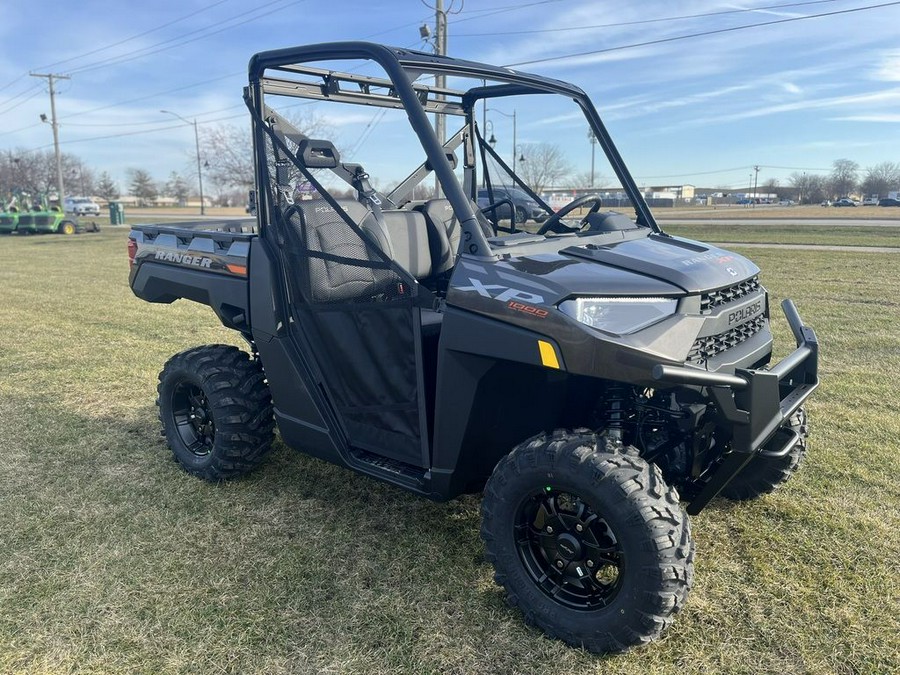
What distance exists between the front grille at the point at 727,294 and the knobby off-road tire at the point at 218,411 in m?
2.31

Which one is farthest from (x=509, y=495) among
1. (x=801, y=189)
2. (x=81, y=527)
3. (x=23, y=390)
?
(x=801, y=189)

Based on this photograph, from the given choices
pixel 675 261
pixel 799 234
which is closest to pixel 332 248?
pixel 675 261

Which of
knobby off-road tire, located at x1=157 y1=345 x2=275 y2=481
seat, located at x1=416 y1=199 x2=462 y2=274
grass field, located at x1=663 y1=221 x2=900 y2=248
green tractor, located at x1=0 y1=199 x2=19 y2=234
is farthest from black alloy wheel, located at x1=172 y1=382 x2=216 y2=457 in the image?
green tractor, located at x1=0 y1=199 x2=19 y2=234

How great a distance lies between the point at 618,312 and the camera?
234 centimetres

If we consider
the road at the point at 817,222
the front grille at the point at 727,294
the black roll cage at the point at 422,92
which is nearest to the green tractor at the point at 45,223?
the road at the point at 817,222

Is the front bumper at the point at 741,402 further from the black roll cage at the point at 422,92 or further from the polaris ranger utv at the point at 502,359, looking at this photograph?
the black roll cage at the point at 422,92

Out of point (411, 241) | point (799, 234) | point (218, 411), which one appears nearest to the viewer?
point (218, 411)

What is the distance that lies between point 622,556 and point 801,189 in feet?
290

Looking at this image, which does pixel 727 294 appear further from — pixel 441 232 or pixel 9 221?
pixel 9 221

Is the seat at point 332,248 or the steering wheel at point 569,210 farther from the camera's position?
the steering wheel at point 569,210

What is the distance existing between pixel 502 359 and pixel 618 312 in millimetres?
439

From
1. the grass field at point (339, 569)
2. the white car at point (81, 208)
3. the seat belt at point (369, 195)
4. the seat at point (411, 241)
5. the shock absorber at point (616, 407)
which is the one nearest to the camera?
the grass field at point (339, 569)

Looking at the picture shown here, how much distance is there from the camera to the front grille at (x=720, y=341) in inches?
95.4

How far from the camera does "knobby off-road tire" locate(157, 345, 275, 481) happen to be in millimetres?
3592
